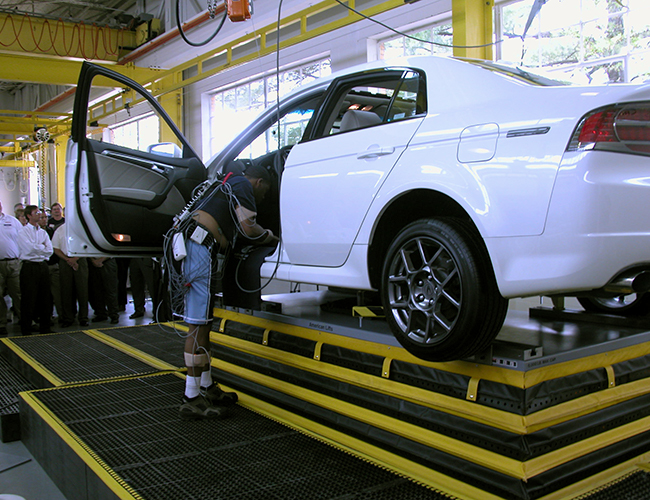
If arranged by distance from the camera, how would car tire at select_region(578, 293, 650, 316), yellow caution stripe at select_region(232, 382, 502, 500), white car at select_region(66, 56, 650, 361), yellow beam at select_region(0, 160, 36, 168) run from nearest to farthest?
white car at select_region(66, 56, 650, 361) < yellow caution stripe at select_region(232, 382, 502, 500) < car tire at select_region(578, 293, 650, 316) < yellow beam at select_region(0, 160, 36, 168)

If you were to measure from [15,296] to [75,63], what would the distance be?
16.5ft

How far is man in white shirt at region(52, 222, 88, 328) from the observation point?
8297 millimetres

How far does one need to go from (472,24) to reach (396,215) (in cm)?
312

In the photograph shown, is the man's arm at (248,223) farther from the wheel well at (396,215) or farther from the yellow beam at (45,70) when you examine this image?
the yellow beam at (45,70)

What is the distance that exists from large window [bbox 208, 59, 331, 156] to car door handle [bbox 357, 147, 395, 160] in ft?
20.8

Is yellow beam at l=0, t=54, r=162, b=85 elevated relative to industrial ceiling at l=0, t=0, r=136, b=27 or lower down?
lower down

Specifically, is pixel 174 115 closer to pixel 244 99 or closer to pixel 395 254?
pixel 244 99

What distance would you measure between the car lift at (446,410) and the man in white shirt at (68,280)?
4.87m

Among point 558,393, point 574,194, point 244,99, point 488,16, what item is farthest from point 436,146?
point 244,99

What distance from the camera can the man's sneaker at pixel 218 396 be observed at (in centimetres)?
355

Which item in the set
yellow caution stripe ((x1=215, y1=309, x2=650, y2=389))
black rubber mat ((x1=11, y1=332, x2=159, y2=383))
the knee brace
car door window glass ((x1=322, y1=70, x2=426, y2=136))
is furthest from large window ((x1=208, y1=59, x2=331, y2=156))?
yellow caution stripe ((x1=215, y1=309, x2=650, y2=389))

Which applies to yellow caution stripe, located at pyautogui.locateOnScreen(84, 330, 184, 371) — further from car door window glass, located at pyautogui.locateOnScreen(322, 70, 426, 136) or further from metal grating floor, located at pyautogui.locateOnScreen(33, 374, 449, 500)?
car door window glass, located at pyautogui.locateOnScreen(322, 70, 426, 136)

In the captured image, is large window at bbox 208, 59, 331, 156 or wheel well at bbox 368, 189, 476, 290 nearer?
wheel well at bbox 368, 189, 476, 290

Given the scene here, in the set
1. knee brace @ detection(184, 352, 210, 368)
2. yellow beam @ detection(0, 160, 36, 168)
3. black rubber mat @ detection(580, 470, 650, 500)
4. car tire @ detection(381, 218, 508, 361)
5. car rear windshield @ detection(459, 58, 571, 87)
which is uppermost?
yellow beam @ detection(0, 160, 36, 168)
